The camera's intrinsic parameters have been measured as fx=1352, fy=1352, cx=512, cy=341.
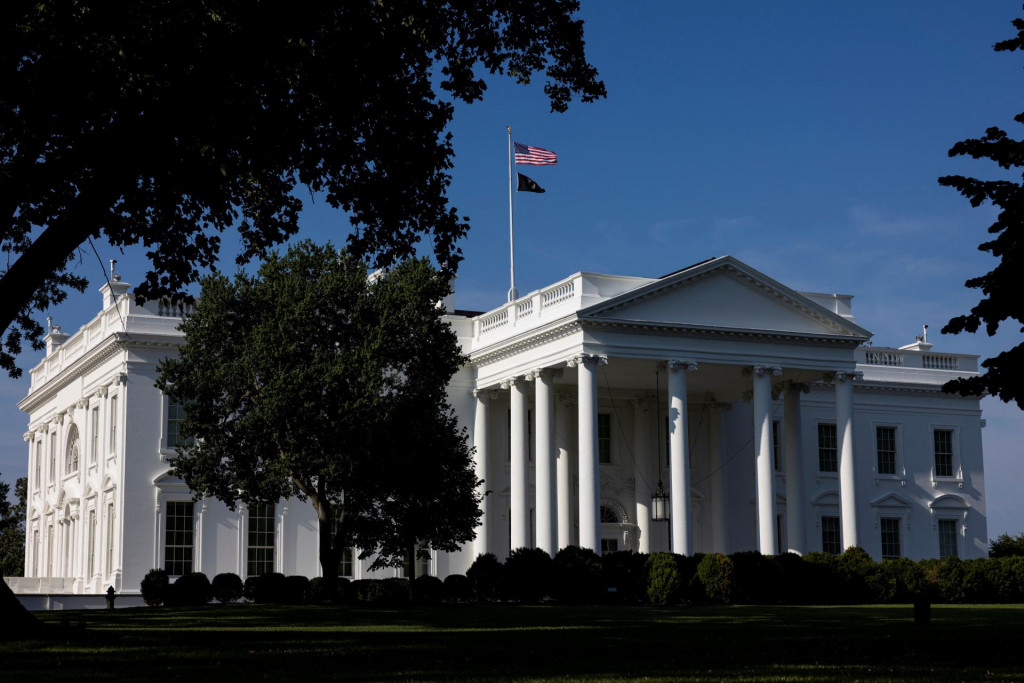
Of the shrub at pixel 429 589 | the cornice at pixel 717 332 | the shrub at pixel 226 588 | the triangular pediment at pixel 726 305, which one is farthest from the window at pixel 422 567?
the triangular pediment at pixel 726 305

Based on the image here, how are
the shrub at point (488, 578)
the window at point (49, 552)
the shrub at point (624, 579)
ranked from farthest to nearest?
1. the window at point (49, 552)
2. the shrub at point (488, 578)
3. the shrub at point (624, 579)

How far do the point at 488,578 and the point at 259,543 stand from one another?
11.2 metres

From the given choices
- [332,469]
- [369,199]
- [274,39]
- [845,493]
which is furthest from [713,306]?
[274,39]

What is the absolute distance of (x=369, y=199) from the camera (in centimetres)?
2375

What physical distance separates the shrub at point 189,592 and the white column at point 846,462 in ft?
74.0

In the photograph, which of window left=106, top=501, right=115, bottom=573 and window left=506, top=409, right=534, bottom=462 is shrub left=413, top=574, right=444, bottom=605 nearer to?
window left=506, top=409, right=534, bottom=462

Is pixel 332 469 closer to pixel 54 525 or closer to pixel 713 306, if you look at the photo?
pixel 713 306

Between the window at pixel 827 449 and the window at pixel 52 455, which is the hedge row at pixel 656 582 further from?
the window at pixel 52 455

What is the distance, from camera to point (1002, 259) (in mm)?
25000

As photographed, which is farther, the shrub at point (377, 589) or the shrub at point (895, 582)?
the shrub at point (377, 589)

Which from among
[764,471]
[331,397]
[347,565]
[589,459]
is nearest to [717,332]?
[764,471]

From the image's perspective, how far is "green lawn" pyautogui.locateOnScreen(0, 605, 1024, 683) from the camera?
1584 cm

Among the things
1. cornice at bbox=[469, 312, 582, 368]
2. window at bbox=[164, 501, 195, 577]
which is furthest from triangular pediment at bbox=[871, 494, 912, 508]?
window at bbox=[164, 501, 195, 577]

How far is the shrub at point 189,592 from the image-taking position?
1764 inches
